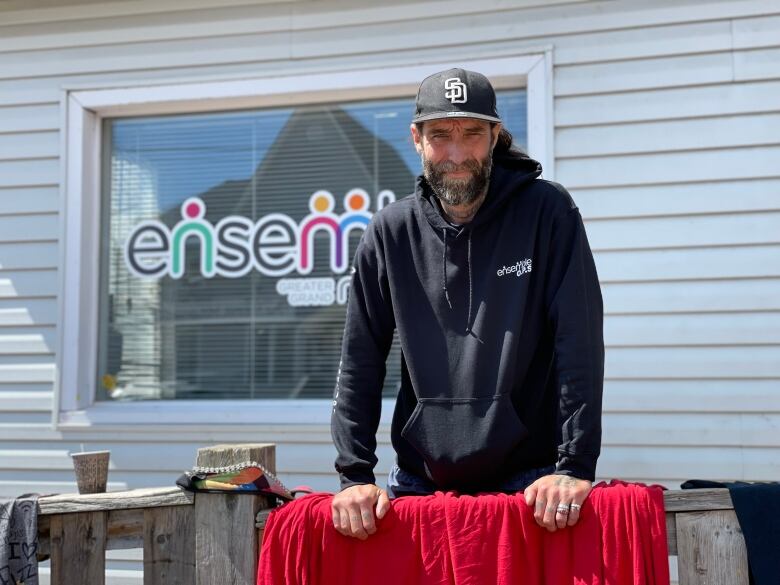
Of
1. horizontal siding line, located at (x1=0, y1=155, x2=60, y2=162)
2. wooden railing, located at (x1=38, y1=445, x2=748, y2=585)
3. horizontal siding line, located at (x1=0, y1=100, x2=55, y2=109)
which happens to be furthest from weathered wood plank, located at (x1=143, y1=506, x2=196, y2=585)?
horizontal siding line, located at (x1=0, y1=100, x2=55, y2=109)

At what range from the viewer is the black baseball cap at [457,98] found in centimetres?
246

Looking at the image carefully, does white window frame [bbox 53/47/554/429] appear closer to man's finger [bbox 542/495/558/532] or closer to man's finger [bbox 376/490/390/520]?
man's finger [bbox 376/490/390/520]

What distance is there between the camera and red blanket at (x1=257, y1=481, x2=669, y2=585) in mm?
2215

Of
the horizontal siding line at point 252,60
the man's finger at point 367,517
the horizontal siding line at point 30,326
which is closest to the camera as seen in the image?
the man's finger at point 367,517

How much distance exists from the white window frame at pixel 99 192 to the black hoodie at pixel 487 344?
2584 mm

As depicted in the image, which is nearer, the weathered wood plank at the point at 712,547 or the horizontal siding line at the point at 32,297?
the weathered wood plank at the point at 712,547

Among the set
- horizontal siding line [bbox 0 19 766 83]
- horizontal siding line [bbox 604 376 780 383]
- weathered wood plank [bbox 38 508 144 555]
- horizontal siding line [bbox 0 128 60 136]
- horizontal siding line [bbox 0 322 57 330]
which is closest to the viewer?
weathered wood plank [bbox 38 508 144 555]

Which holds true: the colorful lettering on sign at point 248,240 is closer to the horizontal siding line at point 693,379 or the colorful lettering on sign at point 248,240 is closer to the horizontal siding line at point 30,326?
the horizontal siding line at point 30,326

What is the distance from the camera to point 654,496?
228 cm

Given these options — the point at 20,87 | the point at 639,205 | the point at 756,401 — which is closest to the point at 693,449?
the point at 756,401

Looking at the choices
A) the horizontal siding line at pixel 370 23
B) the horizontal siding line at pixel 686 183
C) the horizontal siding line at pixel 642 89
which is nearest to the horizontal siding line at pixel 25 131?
the horizontal siding line at pixel 370 23

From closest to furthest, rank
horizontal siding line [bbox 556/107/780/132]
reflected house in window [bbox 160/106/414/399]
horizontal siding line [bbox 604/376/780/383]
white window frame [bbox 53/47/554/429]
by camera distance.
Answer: horizontal siding line [bbox 604/376/780/383], horizontal siding line [bbox 556/107/780/132], white window frame [bbox 53/47/554/429], reflected house in window [bbox 160/106/414/399]

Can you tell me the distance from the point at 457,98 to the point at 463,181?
0.73 feet

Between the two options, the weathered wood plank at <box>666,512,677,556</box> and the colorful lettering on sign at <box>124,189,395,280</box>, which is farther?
the colorful lettering on sign at <box>124,189,395,280</box>
